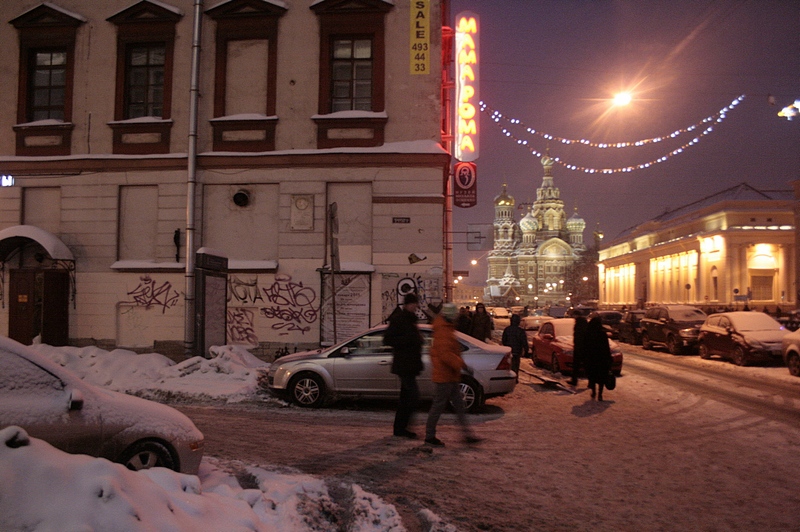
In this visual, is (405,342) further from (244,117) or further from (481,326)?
(244,117)

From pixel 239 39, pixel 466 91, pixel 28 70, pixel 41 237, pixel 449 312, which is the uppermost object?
pixel 239 39

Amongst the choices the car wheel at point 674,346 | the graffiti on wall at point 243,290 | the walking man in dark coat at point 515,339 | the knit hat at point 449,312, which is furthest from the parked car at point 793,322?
the knit hat at point 449,312

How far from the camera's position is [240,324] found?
1691 centimetres

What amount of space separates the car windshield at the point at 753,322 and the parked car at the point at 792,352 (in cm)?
254

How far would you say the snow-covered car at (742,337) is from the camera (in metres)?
18.1

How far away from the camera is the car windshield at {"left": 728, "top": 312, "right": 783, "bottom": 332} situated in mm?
19062

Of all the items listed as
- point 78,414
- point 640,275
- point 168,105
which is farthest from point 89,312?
point 640,275

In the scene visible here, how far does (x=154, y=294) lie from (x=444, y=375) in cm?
1148

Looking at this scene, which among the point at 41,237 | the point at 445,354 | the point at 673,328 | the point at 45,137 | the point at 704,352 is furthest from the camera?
the point at 673,328

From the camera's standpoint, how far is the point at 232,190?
1720cm

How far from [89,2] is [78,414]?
54.0ft

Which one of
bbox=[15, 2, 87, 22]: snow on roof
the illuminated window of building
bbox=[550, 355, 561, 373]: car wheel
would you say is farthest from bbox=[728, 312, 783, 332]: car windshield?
the illuminated window of building

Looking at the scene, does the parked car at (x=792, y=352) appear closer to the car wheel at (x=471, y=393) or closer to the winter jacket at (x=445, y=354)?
the car wheel at (x=471, y=393)

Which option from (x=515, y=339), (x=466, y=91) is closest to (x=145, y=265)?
(x=515, y=339)
